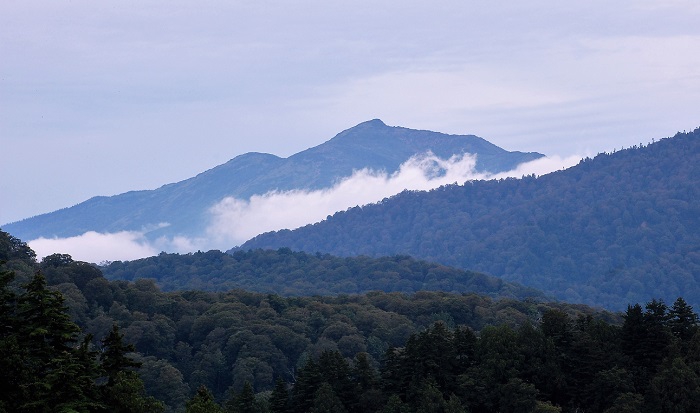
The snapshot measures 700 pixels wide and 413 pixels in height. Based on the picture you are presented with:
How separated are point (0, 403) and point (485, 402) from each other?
109ft

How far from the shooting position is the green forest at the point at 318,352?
34375mm

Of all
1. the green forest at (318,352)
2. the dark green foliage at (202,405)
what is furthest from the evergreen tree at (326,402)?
the dark green foliage at (202,405)

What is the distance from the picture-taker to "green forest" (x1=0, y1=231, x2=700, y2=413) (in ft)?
113

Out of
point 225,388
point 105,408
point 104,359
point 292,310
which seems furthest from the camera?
point 292,310

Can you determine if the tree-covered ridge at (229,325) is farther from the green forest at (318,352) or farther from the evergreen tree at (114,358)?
the evergreen tree at (114,358)

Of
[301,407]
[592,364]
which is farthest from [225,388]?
[592,364]

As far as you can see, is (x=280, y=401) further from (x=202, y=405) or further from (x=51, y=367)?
(x=51, y=367)

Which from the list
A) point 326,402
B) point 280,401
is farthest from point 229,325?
point 326,402

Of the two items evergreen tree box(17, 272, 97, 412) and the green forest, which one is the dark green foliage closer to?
the green forest

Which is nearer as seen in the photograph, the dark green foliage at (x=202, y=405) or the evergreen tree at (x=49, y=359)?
the evergreen tree at (x=49, y=359)

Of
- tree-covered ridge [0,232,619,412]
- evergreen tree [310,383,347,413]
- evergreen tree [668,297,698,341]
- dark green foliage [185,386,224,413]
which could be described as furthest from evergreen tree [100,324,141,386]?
tree-covered ridge [0,232,619,412]

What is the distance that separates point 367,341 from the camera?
10875cm

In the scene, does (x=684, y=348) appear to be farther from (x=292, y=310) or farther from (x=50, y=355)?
(x=292, y=310)

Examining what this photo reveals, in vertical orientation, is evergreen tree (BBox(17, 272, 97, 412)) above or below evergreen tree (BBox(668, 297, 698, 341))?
above
